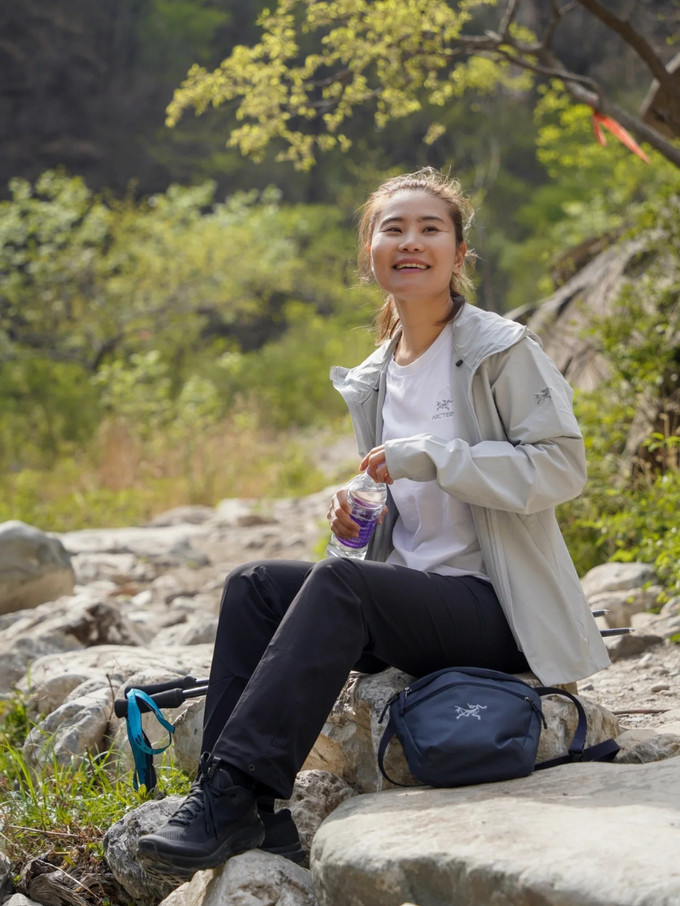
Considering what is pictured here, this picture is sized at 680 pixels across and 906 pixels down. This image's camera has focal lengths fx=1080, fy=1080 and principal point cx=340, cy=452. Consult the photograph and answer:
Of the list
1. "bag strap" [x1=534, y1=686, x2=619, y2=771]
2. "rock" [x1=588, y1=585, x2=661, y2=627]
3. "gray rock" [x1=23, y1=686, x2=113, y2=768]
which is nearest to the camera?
"bag strap" [x1=534, y1=686, x2=619, y2=771]

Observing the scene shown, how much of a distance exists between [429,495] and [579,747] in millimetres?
700

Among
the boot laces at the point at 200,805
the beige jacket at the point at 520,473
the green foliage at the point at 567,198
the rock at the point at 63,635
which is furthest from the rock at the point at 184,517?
the green foliage at the point at 567,198

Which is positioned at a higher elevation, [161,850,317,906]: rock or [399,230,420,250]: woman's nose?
[399,230,420,250]: woman's nose

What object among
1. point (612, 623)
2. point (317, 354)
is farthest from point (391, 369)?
point (317, 354)

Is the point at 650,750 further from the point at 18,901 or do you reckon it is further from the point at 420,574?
the point at 18,901

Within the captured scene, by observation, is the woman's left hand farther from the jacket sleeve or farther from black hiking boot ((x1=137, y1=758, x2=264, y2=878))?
black hiking boot ((x1=137, y1=758, x2=264, y2=878))

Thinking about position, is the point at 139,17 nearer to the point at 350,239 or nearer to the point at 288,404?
the point at 350,239

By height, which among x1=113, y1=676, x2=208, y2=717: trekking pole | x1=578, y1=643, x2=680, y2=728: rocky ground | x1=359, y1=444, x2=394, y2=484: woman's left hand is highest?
x1=359, y1=444, x2=394, y2=484: woman's left hand

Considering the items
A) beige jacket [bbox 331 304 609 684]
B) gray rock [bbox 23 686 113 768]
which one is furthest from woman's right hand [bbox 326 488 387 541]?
gray rock [bbox 23 686 113 768]

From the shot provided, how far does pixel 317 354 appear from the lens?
57.2 feet

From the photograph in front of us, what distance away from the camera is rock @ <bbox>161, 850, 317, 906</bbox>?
2166 mm

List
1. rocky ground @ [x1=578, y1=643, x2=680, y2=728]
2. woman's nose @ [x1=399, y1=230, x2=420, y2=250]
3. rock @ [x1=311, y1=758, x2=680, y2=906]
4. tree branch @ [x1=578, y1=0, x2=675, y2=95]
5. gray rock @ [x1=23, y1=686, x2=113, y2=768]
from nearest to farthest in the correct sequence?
rock @ [x1=311, y1=758, x2=680, y2=906] < woman's nose @ [x1=399, y1=230, x2=420, y2=250] < rocky ground @ [x1=578, y1=643, x2=680, y2=728] < gray rock @ [x1=23, y1=686, x2=113, y2=768] < tree branch @ [x1=578, y1=0, x2=675, y2=95]

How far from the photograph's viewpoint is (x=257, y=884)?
2.19m

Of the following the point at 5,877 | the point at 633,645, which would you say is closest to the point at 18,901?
the point at 5,877
